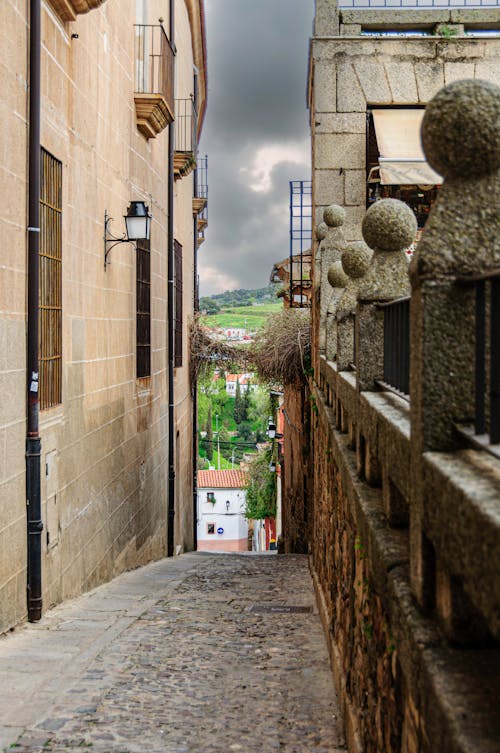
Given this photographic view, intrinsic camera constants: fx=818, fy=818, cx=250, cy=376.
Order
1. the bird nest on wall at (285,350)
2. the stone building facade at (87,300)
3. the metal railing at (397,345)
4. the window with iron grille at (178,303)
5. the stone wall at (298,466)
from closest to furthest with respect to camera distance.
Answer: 1. the metal railing at (397,345)
2. the stone building facade at (87,300)
3. the stone wall at (298,466)
4. the bird nest on wall at (285,350)
5. the window with iron grille at (178,303)

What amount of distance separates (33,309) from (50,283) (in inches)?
34.0

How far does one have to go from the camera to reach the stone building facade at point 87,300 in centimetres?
626

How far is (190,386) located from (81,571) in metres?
10.9

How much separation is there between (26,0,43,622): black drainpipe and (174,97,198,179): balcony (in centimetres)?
855

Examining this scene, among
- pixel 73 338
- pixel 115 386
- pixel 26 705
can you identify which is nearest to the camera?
pixel 26 705

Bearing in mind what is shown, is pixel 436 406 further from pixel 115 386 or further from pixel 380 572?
pixel 115 386

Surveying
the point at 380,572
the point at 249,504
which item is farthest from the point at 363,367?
the point at 249,504

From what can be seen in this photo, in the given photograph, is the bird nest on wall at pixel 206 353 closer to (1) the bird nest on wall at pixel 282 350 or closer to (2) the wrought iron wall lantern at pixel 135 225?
(1) the bird nest on wall at pixel 282 350

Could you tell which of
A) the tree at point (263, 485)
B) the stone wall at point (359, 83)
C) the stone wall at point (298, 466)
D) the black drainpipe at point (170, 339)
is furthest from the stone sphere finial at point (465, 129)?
the tree at point (263, 485)

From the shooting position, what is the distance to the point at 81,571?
27.5 feet

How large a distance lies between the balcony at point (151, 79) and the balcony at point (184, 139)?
2.38m

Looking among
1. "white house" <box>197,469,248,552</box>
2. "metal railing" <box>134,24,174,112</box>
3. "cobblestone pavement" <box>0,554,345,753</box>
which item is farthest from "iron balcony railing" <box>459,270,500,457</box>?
"white house" <box>197,469,248,552</box>

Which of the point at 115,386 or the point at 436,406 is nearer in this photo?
the point at 436,406

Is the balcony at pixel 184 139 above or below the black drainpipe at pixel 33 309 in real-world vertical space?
above
